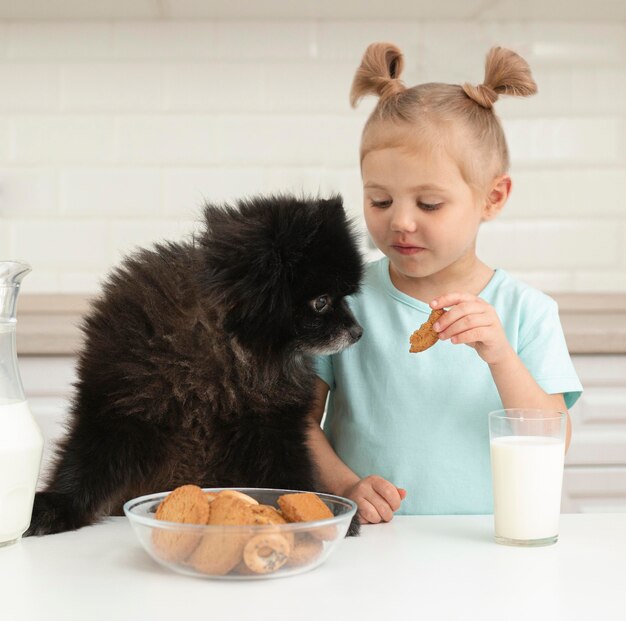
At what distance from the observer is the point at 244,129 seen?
2676mm

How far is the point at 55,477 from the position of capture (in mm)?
997

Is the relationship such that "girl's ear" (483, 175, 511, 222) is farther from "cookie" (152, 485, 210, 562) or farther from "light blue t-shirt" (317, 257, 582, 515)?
"cookie" (152, 485, 210, 562)

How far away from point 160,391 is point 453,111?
66cm

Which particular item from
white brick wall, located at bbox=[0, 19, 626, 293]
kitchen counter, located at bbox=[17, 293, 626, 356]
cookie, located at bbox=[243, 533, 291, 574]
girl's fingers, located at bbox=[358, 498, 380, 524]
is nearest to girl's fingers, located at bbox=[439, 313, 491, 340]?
girl's fingers, located at bbox=[358, 498, 380, 524]

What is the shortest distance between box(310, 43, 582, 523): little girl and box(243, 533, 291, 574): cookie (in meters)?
0.48

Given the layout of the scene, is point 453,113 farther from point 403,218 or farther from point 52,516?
point 52,516

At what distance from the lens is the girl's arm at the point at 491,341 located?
1.06m

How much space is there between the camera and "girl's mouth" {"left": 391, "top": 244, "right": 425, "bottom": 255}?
133cm

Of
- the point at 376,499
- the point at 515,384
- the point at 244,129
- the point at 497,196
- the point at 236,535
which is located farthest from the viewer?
the point at 244,129

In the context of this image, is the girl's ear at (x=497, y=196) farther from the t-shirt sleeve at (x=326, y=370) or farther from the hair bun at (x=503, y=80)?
the t-shirt sleeve at (x=326, y=370)

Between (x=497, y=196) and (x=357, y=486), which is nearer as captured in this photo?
(x=357, y=486)

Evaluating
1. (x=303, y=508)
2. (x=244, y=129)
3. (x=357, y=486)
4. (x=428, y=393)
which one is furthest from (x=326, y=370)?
(x=244, y=129)

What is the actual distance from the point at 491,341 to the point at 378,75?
21.5 inches

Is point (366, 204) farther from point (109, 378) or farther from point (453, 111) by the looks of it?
point (109, 378)
